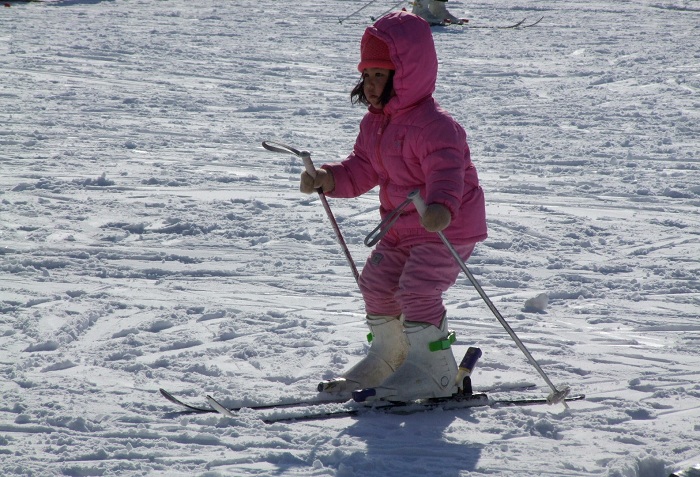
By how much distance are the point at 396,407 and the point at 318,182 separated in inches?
32.9

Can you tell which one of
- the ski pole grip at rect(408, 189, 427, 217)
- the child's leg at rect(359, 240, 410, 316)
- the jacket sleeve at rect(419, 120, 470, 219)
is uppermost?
the jacket sleeve at rect(419, 120, 470, 219)

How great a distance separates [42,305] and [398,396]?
180 cm

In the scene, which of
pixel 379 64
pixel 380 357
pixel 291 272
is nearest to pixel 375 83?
pixel 379 64

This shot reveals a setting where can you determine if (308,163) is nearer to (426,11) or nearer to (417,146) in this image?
(417,146)

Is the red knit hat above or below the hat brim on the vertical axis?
above

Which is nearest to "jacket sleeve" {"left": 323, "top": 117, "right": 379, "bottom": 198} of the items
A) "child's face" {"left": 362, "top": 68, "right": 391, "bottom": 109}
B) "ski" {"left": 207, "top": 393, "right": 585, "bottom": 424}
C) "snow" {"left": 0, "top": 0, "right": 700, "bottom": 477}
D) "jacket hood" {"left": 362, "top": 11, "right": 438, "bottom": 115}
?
"child's face" {"left": 362, "top": 68, "right": 391, "bottom": 109}

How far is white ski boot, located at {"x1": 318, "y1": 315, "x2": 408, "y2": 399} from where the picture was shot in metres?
3.03

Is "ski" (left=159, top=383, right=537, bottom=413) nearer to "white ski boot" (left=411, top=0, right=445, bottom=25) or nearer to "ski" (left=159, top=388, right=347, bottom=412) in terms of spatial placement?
"ski" (left=159, top=388, right=347, bottom=412)

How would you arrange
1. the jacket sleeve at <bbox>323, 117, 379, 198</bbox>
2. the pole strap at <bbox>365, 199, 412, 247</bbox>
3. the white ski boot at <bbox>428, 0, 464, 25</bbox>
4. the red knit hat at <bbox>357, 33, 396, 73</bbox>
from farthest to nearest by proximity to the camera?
the white ski boot at <bbox>428, 0, 464, 25</bbox> → the jacket sleeve at <bbox>323, 117, 379, 198</bbox> → the red knit hat at <bbox>357, 33, 396, 73</bbox> → the pole strap at <bbox>365, 199, 412, 247</bbox>

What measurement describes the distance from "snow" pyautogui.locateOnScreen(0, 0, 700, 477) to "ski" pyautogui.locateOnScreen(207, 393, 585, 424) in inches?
1.7

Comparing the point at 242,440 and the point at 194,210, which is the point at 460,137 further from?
the point at 194,210

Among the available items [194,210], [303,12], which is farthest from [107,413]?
[303,12]

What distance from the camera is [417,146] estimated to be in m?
2.86

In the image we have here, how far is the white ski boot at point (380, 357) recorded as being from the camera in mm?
3025
